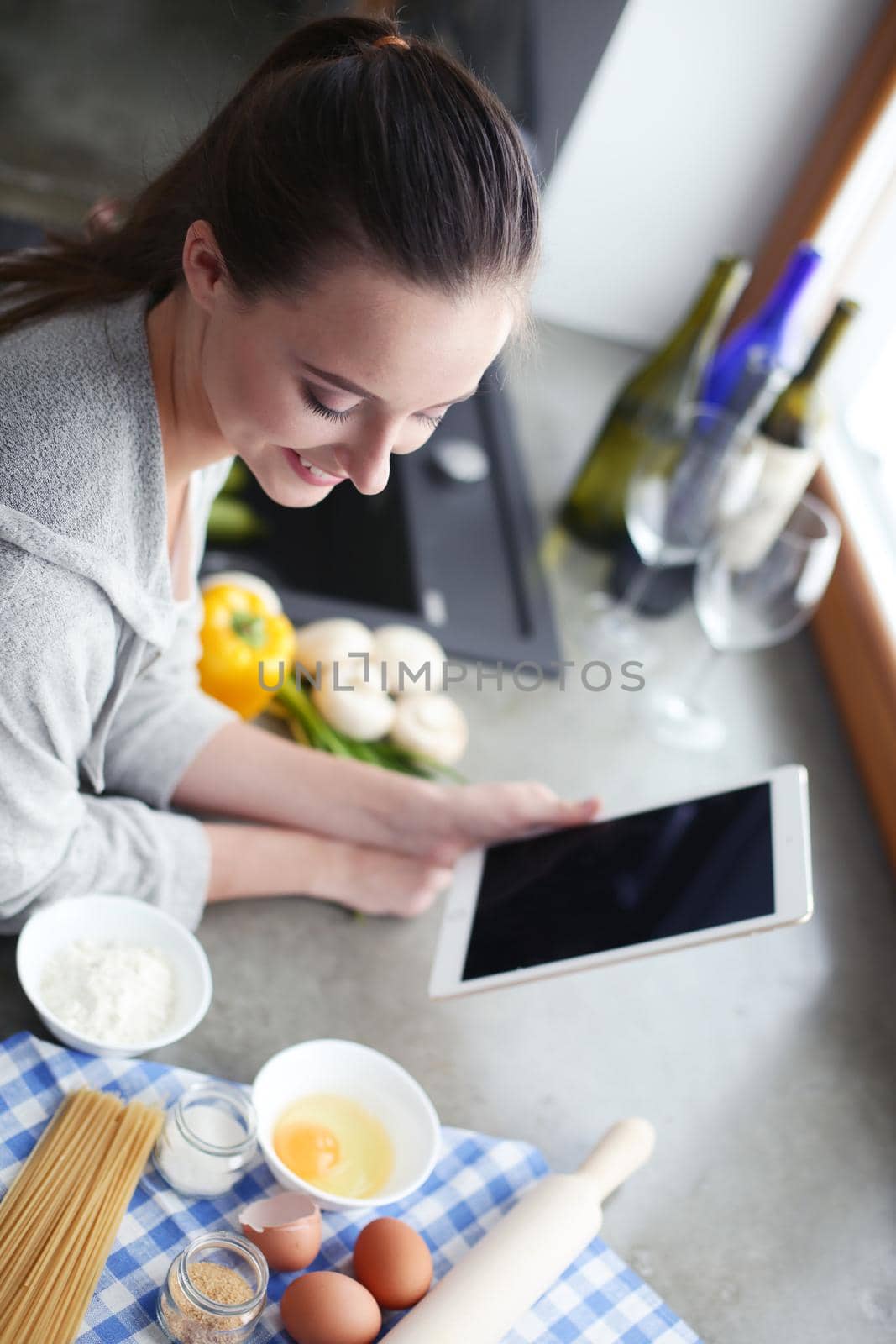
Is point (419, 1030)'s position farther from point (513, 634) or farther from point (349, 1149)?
point (513, 634)

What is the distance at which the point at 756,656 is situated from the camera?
5.28 ft

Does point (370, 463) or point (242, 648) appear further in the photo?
point (242, 648)

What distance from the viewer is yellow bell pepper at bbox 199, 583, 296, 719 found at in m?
1.18

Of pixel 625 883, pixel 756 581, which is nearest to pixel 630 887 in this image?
pixel 625 883

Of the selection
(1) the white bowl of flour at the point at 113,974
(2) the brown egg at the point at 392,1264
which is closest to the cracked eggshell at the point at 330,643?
(1) the white bowl of flour at the point at 113,974

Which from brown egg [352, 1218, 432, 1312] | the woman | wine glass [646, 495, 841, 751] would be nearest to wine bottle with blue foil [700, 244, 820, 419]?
wine glass [646, 495, 841, 751]

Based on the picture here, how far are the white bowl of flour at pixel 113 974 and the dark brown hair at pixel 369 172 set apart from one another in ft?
1.50

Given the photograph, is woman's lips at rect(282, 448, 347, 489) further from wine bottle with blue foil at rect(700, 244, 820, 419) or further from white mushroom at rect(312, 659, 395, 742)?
wine bottle with blue foil at rect(700, 244, 820, 419)

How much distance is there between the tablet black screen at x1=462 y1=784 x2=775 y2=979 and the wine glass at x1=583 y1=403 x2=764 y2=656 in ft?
1.61

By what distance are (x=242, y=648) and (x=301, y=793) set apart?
0.17 metres

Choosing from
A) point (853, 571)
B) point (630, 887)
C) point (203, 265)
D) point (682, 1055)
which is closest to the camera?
point (203, 265)

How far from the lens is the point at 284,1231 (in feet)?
2.36

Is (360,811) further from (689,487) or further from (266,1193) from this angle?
(689,487)

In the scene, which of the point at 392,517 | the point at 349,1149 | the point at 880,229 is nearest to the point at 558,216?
the point at 880,229
